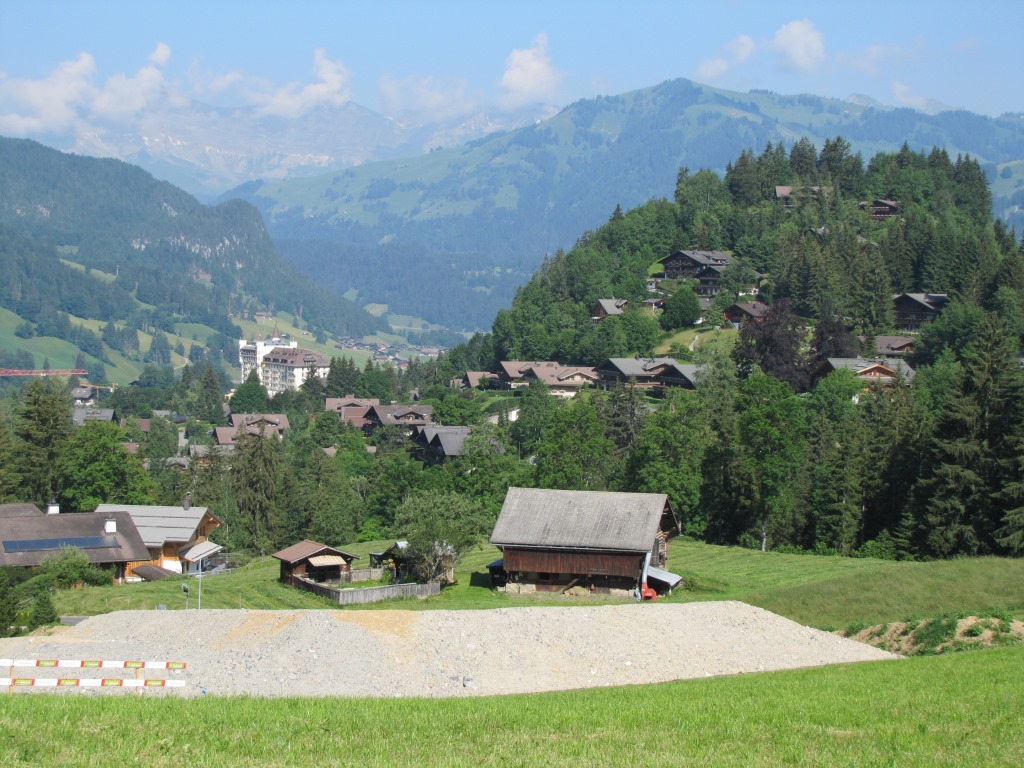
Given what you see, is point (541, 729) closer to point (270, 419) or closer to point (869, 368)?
point (869, 368)

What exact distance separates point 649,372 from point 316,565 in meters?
63.1

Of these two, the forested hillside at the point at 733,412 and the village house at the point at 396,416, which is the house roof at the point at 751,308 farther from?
the village house at the point at 396,416

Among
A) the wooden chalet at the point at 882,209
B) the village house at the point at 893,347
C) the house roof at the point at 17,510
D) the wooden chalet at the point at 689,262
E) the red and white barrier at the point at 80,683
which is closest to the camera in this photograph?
the red and white barrier at the point at 80,683

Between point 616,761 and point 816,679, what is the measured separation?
11.0 m

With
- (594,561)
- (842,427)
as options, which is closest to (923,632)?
(594,561)

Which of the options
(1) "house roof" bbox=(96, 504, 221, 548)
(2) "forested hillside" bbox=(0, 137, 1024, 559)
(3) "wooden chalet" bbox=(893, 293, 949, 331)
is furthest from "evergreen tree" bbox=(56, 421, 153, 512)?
(3) "wooden chalet" bbox=(893, 293, 949, 331)

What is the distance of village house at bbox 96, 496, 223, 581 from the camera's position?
196ft

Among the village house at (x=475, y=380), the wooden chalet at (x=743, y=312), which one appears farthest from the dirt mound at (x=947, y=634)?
the village house at (x=475, y=380)

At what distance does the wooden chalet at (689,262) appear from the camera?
130 m

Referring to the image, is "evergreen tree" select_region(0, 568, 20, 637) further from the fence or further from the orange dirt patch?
the fence

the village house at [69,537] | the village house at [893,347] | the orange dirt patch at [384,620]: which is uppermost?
the village house at [893,347]

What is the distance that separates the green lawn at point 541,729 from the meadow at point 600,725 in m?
0.03

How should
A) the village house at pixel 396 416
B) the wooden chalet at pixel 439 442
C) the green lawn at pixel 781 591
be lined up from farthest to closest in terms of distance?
the village house at pixel 396 416 → the wooden chalet at pixel 439 442 → the green lawn at pixel 781 591

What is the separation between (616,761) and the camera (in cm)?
1705
